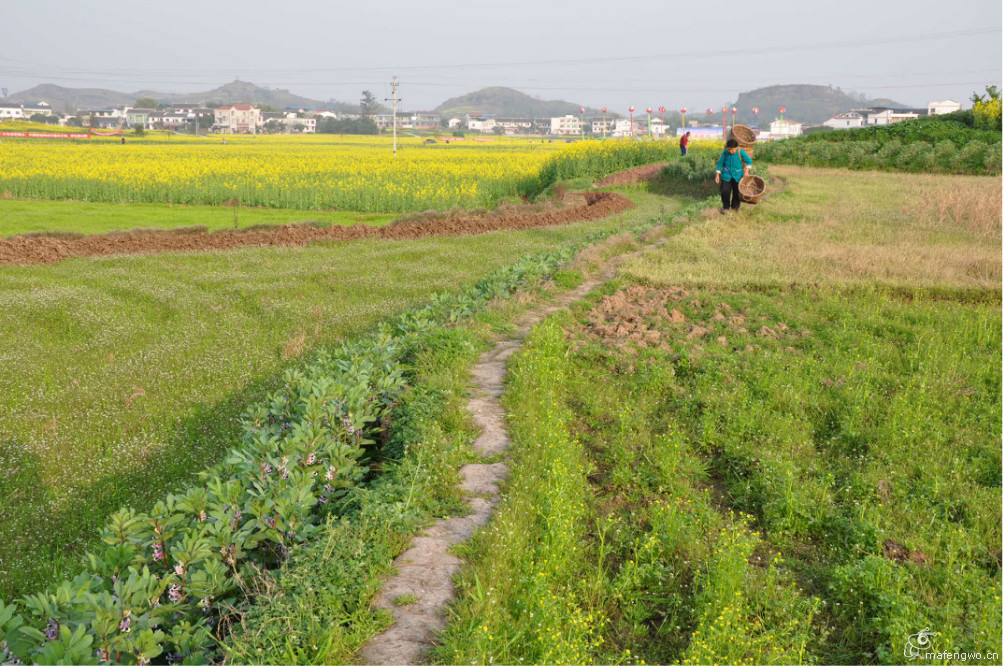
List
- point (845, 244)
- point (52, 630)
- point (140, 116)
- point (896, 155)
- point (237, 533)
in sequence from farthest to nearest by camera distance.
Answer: point (140, 116), point (896, 155), point (845, 244), point (237, 533), point (52, 630)

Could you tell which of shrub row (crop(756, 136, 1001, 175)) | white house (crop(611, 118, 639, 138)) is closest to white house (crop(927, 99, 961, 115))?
white house (crop(611, 118, 639, 138))

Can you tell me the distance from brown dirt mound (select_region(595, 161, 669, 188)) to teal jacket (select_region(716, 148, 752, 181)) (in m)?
10.6

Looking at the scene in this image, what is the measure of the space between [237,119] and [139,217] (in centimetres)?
13682

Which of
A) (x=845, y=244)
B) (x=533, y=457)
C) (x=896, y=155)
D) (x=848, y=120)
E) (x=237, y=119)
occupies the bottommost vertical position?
(x=533, y=457)

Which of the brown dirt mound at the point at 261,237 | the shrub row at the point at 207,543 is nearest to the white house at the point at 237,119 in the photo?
the brown dirt mound at the point at 261,237

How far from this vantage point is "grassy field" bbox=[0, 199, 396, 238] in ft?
58.0

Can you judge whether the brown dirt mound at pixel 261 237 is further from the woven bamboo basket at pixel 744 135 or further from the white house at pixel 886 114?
the white house at pixel 886 114

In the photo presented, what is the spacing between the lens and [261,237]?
49.8 feet

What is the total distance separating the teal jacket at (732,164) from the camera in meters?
14.5

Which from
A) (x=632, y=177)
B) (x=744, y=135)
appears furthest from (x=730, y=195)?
(x=632, y=177)

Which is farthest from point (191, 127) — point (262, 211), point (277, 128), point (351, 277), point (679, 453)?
point (679, 453)

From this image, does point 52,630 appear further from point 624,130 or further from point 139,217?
point 624,130

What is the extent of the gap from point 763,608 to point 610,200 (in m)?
17.4

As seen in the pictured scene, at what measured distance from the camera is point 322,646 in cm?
290
